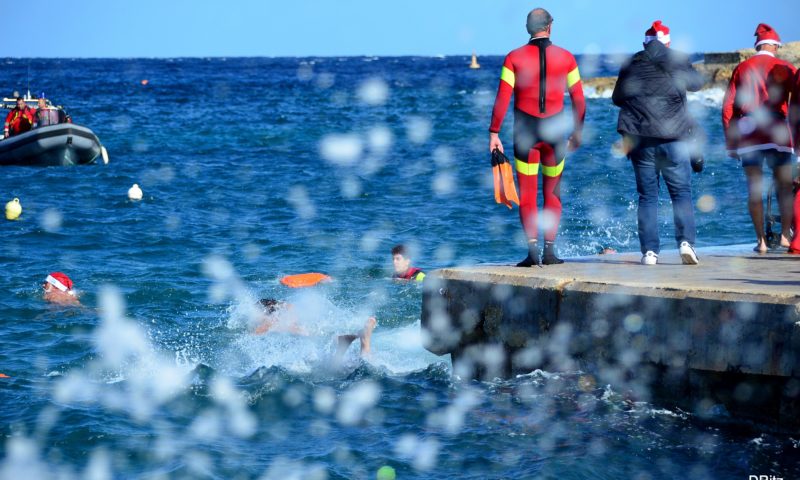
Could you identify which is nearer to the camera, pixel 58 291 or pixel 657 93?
pixel 657 93

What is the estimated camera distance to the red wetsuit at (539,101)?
323 inches

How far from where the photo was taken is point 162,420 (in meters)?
8.69

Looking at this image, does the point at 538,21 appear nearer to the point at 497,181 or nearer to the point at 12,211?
the point at 497,181

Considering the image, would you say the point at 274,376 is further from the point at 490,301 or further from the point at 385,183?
the point at 385,183

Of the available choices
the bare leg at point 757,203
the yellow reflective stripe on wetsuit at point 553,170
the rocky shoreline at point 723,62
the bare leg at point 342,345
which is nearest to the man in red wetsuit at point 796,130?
the bare leg at point 757,203

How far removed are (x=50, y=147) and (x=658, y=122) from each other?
80.6ft

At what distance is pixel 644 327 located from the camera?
23.9 feet

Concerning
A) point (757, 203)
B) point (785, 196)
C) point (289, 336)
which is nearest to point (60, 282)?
point (289, 336)

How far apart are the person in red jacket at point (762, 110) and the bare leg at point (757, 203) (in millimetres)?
38

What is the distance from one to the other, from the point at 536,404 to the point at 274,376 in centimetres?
259

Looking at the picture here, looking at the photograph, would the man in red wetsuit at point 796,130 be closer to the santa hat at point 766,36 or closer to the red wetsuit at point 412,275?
the santa hat at point 766,36

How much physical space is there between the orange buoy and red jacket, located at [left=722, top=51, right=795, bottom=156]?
720 centimetres

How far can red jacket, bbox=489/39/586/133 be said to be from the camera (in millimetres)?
8203

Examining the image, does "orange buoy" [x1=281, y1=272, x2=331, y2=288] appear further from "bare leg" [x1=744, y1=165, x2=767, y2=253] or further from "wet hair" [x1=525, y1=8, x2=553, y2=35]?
"wet hair" [x1=525, y1=8, x2=553, y2=35]
